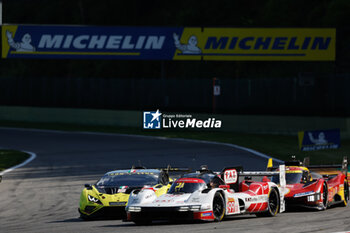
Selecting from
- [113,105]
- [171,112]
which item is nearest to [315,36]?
[171,112]

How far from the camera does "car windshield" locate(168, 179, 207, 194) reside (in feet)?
52.0

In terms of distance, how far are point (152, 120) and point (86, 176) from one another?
62.4 feet

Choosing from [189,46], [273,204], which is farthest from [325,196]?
[189,46]

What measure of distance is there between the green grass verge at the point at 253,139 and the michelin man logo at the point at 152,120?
43 cm

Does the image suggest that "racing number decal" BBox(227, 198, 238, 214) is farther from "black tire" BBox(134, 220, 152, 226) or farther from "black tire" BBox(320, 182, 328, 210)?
"black tire" BBox(320, 182, 328, 210)

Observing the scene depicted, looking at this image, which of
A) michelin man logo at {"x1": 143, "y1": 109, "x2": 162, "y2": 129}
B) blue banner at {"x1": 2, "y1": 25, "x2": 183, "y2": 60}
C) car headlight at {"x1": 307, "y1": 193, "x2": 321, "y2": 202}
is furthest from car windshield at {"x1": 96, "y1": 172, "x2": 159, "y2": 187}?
blue banner at {"x1": 2, "y1": 25, "x2": 183, "y2": 60}

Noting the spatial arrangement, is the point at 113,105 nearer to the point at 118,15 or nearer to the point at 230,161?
the point at 230,161

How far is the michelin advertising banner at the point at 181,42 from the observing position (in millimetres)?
45406

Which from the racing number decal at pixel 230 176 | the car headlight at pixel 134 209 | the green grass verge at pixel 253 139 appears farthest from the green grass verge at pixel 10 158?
the car headlight at pixel 134 209

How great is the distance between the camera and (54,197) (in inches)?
865

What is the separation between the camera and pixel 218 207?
617 inches

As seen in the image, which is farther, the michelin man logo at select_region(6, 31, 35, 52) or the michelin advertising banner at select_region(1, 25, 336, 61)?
the michelin man logo at select_region(6, 31, 35, 52)

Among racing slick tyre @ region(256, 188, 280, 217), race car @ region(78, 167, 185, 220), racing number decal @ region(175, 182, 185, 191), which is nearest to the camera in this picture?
racing number decal @ region(175, 182, 185, 191)

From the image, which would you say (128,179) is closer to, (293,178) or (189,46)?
(293,178)
